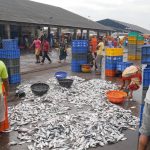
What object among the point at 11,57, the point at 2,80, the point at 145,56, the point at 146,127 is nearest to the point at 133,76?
the point at 145,56

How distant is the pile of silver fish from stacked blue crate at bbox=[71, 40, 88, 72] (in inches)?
248

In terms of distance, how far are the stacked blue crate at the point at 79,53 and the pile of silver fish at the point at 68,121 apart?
20.7 feet

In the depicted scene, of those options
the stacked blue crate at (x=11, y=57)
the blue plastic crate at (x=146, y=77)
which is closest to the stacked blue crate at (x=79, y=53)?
the stacked blue crate at (x=11, y=57)

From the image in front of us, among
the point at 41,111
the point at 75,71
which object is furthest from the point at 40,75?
the point at 41,111

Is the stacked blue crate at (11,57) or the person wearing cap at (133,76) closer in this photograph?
the person wearing cap at (133,76)

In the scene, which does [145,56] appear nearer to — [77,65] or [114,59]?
[114,59]

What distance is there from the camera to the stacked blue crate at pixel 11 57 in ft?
38.5

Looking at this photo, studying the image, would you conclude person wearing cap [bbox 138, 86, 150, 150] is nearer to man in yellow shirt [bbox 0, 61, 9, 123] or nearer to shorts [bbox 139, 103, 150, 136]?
shorts [bbox 139, 103, 150, 136]

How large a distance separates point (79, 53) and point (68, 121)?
Result: 9493 mm

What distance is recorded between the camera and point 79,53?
1598 centimetres

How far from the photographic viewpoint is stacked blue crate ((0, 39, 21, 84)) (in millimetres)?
11734

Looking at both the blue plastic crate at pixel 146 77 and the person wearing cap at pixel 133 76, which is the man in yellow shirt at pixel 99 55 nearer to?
the person wearing cap at pixel 133 76

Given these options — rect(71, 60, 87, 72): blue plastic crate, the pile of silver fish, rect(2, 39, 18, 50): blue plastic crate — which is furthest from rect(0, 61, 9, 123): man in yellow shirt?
rect(71, 60, 87, 72): blue plastic crate

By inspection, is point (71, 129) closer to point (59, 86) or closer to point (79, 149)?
point (79, 149)
